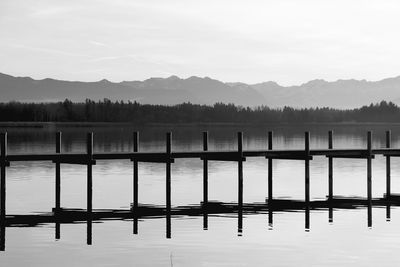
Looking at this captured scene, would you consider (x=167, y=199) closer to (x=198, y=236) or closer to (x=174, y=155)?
(x=174, y=155)

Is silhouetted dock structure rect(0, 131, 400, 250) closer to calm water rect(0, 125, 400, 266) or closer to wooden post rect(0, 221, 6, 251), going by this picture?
wooden post rect(0, 221, 6, 251)

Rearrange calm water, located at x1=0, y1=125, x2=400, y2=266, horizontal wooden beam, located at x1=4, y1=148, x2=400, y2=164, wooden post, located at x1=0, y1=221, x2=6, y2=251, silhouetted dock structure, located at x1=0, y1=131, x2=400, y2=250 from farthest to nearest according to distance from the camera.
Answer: horizontal wooden beam, located at x1=4, y1=148, x2=400, y2=164, silhouetted dock structure, located at x1=0, y1=131, x2=400, y2=250, wooden post, located at x1=0, y1=221, x2=6, y2=251, calm water, located at x1=0, y1=125, x2=400, y2=266

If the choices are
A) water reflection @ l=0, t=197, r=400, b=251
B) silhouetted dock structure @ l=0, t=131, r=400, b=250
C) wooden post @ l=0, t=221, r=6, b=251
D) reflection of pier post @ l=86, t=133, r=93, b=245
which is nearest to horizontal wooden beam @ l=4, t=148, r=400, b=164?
silhouetted dock structure @ l=0, t=131, r=400, b=250

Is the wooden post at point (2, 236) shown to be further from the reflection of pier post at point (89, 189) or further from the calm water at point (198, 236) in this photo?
the reflection of pier post at point (89, 189)

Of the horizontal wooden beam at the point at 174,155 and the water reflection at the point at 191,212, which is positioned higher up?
the horizontal wooden beam at the point at 174,155

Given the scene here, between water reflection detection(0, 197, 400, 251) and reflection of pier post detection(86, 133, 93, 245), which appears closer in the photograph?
reflection of pier post detection(86, 133, 93, 245)

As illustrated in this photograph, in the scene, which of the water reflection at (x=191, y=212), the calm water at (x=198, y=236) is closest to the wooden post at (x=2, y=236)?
the water reflection at (x=191, y=212)

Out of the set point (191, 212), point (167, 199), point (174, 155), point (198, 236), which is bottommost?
point (198, 236)

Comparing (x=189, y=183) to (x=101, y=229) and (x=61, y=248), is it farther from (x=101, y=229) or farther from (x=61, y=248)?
(x=61, y=248)

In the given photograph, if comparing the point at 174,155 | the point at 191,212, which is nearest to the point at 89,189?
the point at 174,155

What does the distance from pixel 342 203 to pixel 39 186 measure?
18.7 metres

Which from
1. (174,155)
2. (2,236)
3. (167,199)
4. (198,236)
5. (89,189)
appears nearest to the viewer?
(2,236)

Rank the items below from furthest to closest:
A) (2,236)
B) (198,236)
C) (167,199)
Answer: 1. (167,199)
2. (198,236)
3. (2,236)

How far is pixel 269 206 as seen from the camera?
38.6 m
